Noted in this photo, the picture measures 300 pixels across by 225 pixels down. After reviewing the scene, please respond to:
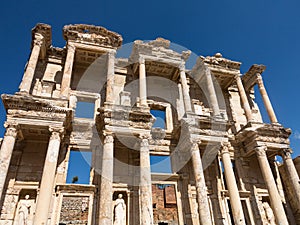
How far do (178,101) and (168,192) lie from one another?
6.07 metres

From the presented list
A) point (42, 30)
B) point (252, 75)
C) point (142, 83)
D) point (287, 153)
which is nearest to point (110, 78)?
point (142, 83)

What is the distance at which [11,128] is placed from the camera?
1138cm

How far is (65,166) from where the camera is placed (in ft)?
42.6

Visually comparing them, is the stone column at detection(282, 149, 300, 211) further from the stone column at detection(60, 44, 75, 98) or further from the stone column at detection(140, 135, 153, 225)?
the stone column at detection(60, 44, 75, 98)

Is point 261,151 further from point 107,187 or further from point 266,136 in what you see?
point 107,187

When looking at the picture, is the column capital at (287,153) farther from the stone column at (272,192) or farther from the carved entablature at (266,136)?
the stone column at (272,192)

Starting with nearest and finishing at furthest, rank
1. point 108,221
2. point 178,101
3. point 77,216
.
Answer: point 108,221, point 77,216, point 178,101

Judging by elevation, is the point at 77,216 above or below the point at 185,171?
below

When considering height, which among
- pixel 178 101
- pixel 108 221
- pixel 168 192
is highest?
pixel 178 101

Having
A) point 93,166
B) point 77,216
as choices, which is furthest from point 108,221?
point 93,166

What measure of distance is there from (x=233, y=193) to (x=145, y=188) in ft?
15.8

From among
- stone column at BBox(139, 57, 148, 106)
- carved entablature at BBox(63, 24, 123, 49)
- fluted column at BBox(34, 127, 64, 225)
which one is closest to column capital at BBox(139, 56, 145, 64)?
stone column at BBox(139, 57, 148, 106)

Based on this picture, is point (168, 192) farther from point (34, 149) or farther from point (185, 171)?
point (34, 149)

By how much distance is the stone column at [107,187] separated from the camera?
1047 cm
